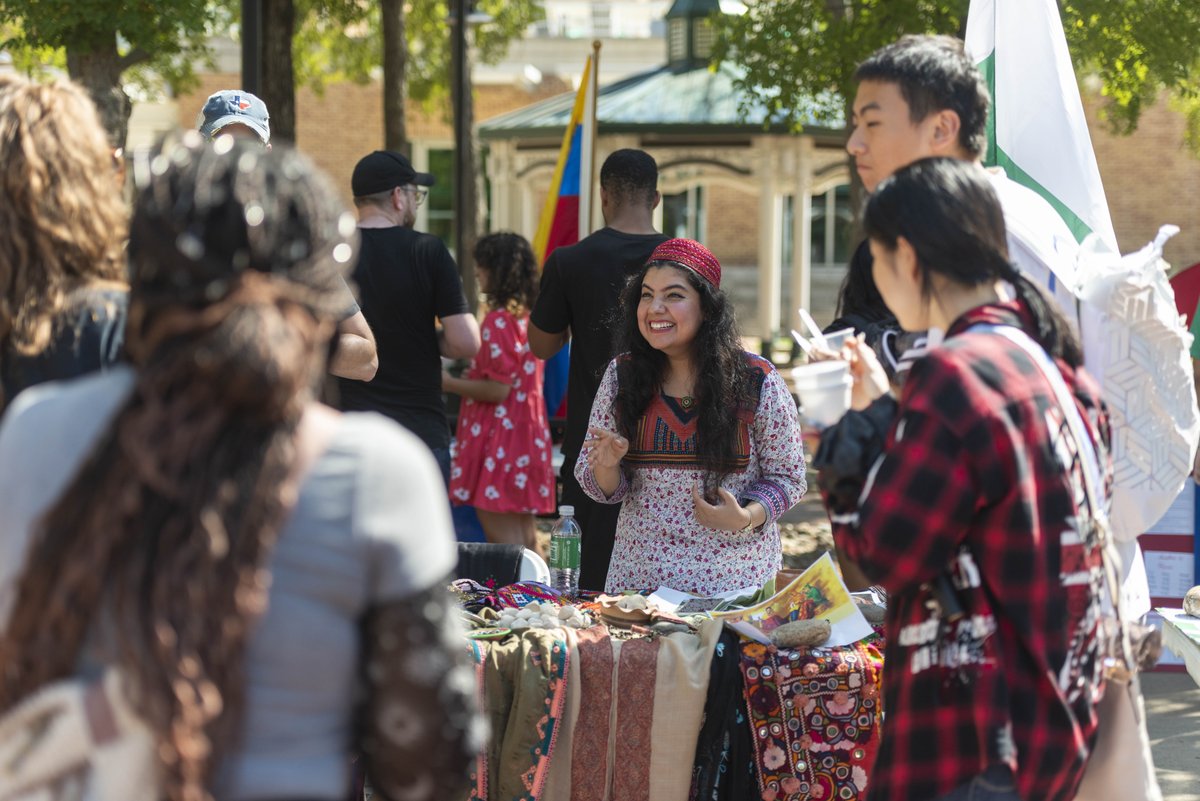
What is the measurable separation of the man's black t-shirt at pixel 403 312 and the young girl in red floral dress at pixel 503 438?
1.73 meters

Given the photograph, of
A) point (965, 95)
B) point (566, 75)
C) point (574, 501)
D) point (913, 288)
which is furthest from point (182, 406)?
point (566, 75)

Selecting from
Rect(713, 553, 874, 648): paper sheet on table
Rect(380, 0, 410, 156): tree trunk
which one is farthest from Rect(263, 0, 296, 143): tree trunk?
Rect(713, 553, 874, 648): paper sheet on table

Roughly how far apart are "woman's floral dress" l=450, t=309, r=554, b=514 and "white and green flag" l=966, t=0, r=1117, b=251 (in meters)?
3.71

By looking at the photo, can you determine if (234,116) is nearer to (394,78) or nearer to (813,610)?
(813,610)

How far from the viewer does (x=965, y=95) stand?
301 cm

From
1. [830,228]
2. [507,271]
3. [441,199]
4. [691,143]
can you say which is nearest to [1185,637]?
[507,271]

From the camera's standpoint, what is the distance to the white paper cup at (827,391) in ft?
7.97

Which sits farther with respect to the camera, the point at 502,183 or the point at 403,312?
the point at 502,183

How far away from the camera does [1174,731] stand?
5738mm

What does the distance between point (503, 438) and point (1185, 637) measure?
373cm

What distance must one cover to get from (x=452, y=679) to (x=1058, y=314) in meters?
1.27

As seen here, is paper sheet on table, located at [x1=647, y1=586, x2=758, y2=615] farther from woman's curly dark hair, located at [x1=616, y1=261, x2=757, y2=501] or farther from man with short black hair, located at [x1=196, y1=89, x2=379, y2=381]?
man with short black hair, located at [x1=196, y1=89, x2=379, y2=381]

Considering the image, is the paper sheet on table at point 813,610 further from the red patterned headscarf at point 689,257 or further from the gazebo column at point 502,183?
the gazebo column at point 502,183

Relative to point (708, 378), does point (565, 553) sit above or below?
below
